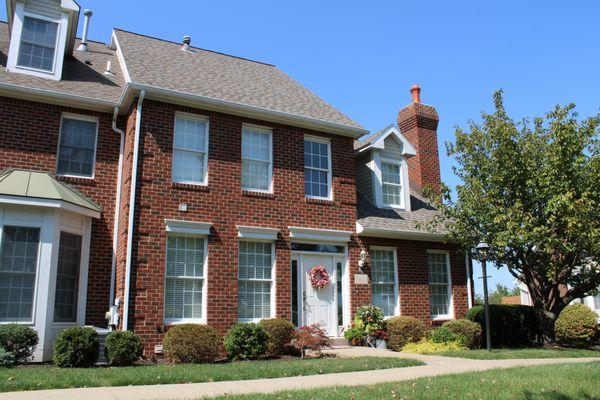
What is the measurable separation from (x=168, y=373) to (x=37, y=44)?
1009 cm

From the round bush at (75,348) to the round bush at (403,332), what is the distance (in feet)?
24.4

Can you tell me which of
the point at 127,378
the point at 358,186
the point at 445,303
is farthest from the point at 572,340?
the point at 127,378

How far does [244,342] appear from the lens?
1155cm

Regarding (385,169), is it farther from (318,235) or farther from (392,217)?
(318,235)

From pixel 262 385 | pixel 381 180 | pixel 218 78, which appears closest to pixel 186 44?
pixel 218 78

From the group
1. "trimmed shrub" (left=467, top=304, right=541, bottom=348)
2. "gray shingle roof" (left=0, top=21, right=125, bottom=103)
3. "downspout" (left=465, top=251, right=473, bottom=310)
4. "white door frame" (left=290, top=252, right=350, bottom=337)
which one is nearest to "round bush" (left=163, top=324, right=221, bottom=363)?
"white door frame" (left=290, top=252, right=350, bottom=337)

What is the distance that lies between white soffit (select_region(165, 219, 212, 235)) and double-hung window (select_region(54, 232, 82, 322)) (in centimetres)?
211

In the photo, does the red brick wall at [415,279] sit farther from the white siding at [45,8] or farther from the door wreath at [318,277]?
the white siding at [45,8]

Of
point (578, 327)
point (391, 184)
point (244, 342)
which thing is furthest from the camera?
point (578, 327)

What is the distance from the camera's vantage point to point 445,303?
646 inches

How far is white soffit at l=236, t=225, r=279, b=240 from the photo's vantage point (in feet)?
43.1

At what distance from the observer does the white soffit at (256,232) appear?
13145 mm

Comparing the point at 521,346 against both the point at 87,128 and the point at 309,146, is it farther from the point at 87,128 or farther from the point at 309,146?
the point at 87,128

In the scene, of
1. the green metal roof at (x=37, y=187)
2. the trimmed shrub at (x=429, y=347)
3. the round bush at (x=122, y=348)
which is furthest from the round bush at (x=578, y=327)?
the green metal roof at (x=37, y=187)
